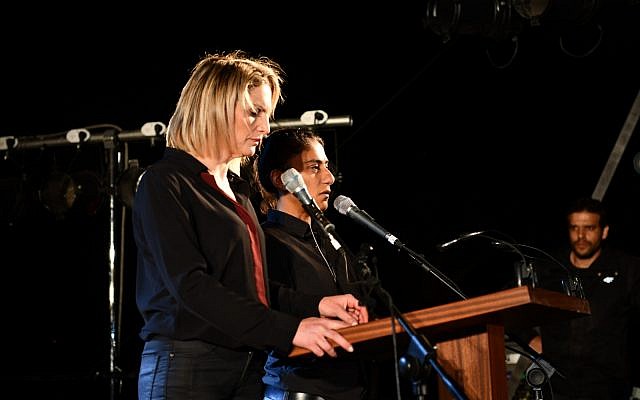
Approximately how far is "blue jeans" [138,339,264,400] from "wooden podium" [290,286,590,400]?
0.58ft

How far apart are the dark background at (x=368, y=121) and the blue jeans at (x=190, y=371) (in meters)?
3.56

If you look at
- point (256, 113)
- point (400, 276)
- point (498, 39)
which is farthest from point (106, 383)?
point (256, 113)

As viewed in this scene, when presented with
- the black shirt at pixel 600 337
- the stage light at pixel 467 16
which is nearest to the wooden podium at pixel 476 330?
the black shirt at pixel 600 337

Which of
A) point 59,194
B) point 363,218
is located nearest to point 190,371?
point 363,218

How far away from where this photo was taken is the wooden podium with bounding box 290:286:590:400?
82.3 inches

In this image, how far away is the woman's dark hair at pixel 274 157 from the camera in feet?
10.8

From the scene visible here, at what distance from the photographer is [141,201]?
238cm

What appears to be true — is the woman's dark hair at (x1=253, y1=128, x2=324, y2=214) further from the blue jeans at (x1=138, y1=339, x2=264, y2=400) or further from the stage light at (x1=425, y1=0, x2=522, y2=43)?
the stage light at (x1=425, y1=0, x2=522, y2=43)

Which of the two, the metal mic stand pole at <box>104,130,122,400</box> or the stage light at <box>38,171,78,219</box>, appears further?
the stage light at <box>38,171,78,219</box>

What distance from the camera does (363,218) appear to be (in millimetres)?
2533

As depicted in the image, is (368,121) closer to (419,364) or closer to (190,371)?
(190,371)

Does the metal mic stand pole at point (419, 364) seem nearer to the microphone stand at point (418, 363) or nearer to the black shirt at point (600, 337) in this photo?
the microphone stand at point (418, 363)

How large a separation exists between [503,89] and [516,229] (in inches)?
36.2

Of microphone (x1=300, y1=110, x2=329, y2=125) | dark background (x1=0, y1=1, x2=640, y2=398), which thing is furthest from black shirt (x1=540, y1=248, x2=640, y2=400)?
microphone (x1=300, y1=110, x2=329, y2=125)
